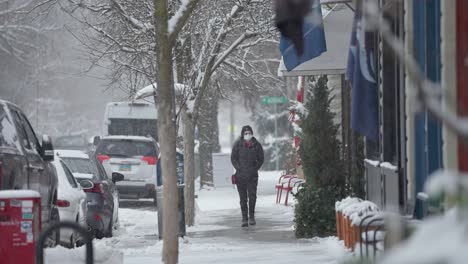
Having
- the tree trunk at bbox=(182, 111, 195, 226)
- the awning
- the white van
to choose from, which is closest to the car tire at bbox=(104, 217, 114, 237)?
the tree trunk at bbox=(182, 111, 195, 226)

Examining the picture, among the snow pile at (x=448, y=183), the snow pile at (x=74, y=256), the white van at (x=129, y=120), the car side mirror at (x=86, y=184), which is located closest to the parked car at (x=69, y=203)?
the car side mirror at (x=86, y=184)

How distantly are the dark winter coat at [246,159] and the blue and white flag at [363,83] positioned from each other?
7.40m

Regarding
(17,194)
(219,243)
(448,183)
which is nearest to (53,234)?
(17,194)

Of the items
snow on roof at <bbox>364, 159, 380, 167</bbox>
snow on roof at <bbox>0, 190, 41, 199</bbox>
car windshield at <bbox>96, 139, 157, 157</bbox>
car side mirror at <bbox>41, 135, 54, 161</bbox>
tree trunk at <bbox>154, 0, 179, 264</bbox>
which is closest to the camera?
snow on roof at <bbox>0, 190, 41, 199</bbox>

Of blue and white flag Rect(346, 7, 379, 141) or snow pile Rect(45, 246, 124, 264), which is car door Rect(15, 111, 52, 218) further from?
blue and white flag Rect(346, 7, 379, 141)

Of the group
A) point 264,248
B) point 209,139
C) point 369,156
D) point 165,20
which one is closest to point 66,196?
point 264,248

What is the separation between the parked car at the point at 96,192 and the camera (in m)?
16.4

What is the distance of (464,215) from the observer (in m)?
2.80

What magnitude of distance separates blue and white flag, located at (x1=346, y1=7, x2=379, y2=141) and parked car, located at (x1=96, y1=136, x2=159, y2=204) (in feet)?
44.1

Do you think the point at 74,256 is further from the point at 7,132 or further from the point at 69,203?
the point at 69,203

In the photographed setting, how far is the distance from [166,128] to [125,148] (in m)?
15.5

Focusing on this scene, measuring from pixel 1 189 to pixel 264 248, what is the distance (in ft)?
18.8

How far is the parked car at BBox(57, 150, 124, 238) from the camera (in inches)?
647

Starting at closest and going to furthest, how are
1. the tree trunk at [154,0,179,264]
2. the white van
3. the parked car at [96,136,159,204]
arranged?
the tree trunk at [154,0,179,264] < the parked car at [96,136,159,204] < the white van
